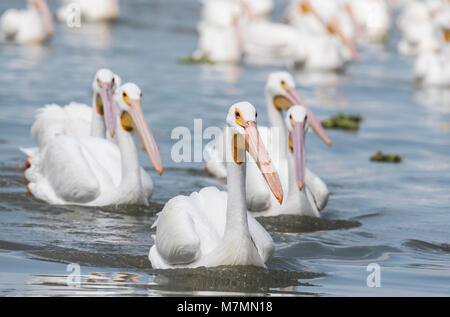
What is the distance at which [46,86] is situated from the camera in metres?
14.3

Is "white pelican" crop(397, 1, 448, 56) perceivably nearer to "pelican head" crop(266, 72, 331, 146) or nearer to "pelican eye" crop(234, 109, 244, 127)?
"pelican head" crop(266, 72, 331, 146)

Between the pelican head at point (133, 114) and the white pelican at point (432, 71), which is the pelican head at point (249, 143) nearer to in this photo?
the pelican head at point (133, 114)

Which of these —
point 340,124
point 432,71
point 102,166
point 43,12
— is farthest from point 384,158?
point 43,12

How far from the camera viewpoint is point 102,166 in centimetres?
871

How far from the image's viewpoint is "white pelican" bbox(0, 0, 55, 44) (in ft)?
59.2

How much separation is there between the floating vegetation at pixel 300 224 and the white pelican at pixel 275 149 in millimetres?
178

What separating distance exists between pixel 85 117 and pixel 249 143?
162 inches

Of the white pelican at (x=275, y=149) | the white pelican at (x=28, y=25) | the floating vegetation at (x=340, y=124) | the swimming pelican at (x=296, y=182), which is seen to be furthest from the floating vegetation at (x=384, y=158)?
the white pelican at (x=28, y=25)

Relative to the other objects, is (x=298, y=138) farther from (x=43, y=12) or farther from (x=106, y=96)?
→ (x=43, y=12)

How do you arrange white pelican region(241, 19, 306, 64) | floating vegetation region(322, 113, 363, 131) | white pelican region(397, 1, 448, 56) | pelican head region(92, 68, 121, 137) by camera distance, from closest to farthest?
pelican head region(92, 68, 121, 137) → floating vegetation region(322, 113, 363, 131) → white pelican region(241, 19, 306, 64) → white pelican region(397, 1, 448, 56)

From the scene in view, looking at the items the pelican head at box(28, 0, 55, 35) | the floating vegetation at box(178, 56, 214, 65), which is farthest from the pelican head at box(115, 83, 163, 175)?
the pelican head at box(28, 0, 55, 35)

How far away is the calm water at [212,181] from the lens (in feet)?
20.3

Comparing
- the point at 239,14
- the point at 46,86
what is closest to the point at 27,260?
the point at 46,86
